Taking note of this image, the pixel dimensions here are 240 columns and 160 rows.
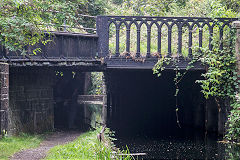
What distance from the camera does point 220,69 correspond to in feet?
46.7

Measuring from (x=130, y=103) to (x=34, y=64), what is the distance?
892 centimetres

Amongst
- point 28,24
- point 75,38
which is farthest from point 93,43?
point 28,24

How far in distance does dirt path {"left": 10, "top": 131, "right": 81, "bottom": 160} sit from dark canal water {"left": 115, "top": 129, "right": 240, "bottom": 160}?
210 centimetres

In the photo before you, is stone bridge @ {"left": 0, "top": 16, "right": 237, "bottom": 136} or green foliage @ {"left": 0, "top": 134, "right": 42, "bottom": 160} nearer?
green foliage @ {"left": 0, "top": 134, "right": 42, "bottom": 160}

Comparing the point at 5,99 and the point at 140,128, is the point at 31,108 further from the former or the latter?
the point at 140,128

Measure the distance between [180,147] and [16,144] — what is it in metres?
5.89

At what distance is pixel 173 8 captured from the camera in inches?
854

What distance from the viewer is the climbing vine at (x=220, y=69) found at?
1379cm

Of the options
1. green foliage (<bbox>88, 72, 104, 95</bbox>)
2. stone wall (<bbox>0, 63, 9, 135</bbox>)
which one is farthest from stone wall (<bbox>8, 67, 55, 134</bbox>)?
green foliage (<bbox>88, 72, 104, 95</bbox>)

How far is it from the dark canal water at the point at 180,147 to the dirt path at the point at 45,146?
6.89ft

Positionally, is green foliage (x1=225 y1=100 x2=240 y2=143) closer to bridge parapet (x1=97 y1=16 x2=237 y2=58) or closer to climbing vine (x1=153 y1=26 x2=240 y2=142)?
climbing vine (x1=153 y1=26 x2=240 y2=142)

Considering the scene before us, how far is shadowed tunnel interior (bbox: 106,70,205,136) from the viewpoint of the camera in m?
19.1

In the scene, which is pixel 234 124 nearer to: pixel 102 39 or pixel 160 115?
pixel 102 39

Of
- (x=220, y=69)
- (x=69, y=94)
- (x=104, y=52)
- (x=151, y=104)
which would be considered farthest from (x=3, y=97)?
(x=69, y=94)
